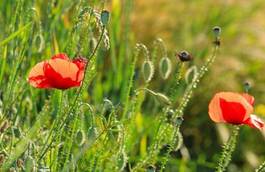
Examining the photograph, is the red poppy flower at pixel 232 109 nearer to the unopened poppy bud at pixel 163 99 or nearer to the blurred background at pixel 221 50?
the unopened poppy bud at pixel 163 99

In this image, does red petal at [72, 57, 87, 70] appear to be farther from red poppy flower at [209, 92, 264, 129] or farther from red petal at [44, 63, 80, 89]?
red poppy flower at [209, 92, 264, 129]

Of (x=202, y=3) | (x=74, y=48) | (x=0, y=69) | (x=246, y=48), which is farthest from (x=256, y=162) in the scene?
(x=0, y=69)

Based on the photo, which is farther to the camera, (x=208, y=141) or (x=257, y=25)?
(x=257, y=25)

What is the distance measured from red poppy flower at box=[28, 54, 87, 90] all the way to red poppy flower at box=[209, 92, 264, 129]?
1.04 ft

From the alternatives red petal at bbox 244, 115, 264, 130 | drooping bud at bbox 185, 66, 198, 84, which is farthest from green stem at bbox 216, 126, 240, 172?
drooping bud at bbox 185, 66, 198, 84

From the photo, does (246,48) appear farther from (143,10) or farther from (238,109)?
(238,109)

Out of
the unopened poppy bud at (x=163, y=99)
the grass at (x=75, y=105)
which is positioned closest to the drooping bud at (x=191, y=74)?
the grass at (x=75, y=105)

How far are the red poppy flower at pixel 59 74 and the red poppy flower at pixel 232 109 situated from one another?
1.04 feet

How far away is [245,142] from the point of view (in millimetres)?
4039

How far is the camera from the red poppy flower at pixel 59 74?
1.86m

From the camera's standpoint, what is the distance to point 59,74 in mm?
1876

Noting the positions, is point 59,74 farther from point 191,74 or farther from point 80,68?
point 191,74

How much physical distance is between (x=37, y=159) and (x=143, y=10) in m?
2.75

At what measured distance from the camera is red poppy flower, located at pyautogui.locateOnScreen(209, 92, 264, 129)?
1931 mm
